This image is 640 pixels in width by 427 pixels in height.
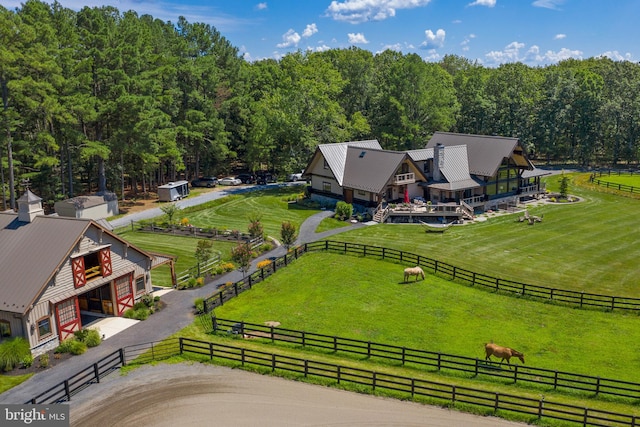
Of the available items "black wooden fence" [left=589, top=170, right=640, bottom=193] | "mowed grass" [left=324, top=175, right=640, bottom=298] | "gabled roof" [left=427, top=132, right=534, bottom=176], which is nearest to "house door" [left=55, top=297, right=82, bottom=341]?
"mowed grass" [left=324, top=175, right=640, bottom=298]

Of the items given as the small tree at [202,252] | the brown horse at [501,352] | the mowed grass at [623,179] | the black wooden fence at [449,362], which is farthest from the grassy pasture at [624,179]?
the small tree at [202,252]

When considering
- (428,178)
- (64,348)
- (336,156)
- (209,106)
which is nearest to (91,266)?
(64,348)

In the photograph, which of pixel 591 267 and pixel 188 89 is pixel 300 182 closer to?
pixel 188 89

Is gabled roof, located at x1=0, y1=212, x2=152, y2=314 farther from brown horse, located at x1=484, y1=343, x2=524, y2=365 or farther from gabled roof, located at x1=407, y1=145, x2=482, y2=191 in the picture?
gabled roof, located at x1=407, y1=145, x2=482, y2=191

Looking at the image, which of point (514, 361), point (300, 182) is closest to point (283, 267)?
point (514, 361)

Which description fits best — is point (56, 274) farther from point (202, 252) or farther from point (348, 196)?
point (348, 196)

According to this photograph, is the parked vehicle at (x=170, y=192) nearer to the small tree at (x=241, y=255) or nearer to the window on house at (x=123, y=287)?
the small tree at (x=241, y=255)
